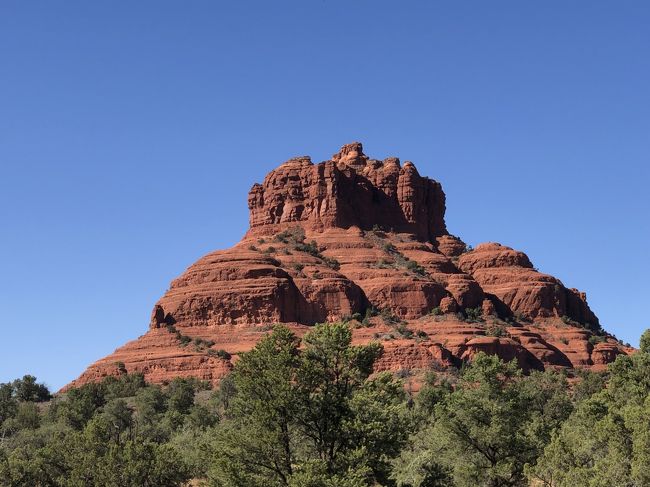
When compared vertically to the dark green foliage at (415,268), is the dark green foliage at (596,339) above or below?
below

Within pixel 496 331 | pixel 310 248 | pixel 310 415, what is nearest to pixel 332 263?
pixel 310 248

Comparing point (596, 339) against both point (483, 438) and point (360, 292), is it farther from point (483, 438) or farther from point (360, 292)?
point (483, 438)

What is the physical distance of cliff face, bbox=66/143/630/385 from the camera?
135m

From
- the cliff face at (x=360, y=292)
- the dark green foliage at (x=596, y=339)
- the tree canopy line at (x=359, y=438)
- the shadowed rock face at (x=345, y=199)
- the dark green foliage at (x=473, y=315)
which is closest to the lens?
the tree canopy line at (x=359, y=438)

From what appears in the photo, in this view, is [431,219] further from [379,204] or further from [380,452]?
[380,452]

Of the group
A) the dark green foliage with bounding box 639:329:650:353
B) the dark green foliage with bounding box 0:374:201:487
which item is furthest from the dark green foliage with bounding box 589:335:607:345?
the dark green foliage with bounding box 639:329:650:353

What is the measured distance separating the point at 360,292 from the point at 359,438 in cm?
10188

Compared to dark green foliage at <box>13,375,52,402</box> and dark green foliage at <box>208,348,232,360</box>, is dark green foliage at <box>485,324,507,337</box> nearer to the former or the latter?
dark green foliage at <box>208,348,232,360</box>

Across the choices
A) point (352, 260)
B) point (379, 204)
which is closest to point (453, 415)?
point (352, 260)

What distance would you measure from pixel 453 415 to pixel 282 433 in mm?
15801

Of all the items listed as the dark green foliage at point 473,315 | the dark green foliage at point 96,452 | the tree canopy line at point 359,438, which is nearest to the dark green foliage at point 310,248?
the dark green foliage at point 473,315

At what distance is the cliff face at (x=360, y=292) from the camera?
135375 mm

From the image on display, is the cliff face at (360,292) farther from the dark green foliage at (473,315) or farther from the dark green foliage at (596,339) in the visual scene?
the dark green foliage at (596,339)

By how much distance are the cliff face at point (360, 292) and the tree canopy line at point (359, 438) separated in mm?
48064
